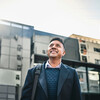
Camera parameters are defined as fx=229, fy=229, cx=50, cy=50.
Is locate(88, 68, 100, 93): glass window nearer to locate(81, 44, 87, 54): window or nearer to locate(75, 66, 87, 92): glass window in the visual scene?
locate(75, 66, 87, 92): glass window

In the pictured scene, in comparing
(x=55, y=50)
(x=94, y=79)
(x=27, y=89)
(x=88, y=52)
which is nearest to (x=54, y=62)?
(x=55, y=50)

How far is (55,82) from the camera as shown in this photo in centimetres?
299

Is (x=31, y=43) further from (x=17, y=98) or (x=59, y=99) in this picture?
(x=59, y=99)

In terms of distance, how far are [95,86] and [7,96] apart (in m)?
11.8

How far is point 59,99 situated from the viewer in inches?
111

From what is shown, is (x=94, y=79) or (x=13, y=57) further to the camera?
(x=94, y=79)

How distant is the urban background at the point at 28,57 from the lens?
26.1 metres

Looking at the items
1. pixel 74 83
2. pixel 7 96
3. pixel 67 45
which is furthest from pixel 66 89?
pixel 67 45

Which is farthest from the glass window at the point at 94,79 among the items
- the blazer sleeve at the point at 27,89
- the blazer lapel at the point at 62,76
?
the blazer sleeve at the point at 27,89

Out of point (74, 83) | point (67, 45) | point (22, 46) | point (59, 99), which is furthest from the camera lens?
point (67, 45)

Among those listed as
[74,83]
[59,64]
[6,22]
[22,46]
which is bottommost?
[74,83]

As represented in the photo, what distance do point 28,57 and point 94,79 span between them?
31.9 ft

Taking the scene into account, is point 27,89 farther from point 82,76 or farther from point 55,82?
point 82,76

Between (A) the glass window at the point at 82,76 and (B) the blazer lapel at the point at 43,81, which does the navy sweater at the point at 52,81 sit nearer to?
A: (B) the blazer lapel at the point at 43,81
